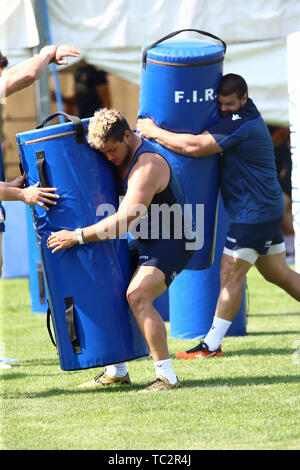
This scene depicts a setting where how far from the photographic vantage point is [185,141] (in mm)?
4766

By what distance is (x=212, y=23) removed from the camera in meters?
9.35

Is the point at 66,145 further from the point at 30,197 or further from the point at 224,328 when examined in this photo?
the point at 224,328

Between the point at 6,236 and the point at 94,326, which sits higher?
the point at 94,326

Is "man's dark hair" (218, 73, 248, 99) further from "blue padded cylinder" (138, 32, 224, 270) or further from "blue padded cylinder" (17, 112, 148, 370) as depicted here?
"blue padded cylinder" (17, 112, 148, 370)

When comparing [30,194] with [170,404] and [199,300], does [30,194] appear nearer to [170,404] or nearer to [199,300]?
[170,404]

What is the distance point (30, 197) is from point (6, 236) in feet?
18.1

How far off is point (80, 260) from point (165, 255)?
1.41ft

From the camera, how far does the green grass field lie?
3330 millimetres

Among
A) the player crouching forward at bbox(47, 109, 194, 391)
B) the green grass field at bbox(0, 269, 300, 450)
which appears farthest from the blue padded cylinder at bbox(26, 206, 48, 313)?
the player crouching forward at bbox(47, 109, 194, 391)

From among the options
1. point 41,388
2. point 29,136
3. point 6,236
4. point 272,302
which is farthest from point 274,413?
point 6,236

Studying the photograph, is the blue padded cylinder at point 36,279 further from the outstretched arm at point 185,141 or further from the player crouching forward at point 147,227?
the player crouching forward at point 147,227

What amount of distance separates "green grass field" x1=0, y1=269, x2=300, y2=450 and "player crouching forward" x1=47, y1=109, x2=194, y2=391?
0.30m

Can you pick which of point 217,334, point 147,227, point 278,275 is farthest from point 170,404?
point 278,275

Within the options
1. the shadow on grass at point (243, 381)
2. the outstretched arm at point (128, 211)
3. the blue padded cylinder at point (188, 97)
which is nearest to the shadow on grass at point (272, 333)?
the blue padded cylinder at point (188, 97)
